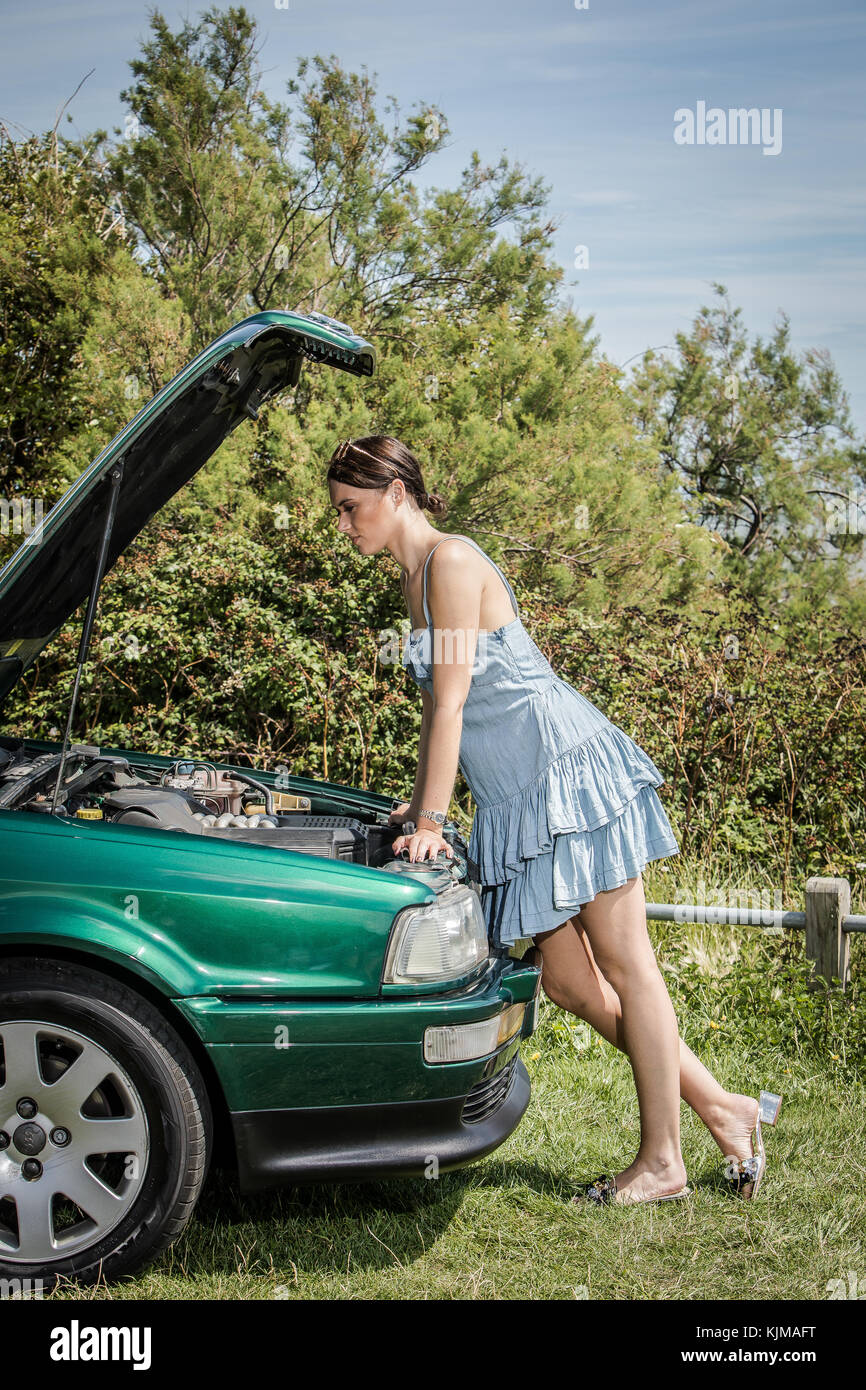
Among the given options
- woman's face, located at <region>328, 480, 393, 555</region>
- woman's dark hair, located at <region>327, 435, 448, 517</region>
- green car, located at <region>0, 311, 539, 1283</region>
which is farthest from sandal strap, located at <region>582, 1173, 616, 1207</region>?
woman's dark hair, located at <region>327, 435, 448, 517</region>

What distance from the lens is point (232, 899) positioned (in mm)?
2355

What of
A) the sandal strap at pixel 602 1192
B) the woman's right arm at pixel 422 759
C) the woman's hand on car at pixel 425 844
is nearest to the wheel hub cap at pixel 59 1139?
the woman's hand on car at pixel 425 844

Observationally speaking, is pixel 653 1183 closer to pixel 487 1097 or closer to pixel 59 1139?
pixel 487 1097

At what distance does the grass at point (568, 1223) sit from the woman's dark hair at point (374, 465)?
1.84m

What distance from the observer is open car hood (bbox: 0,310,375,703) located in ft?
8.85

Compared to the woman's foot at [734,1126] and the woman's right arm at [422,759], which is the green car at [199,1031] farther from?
the woman's foot at [734,1126]

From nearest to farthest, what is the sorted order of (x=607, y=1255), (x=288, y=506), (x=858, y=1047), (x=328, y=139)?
1. (x=607, y=1255)
2. (x=858, y=1047)
3. (x=288, y=506)
4. (x=328, y=139)

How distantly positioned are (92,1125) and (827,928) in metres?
2.64

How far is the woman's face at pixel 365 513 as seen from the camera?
9.27 feet

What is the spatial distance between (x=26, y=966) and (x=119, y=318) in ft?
23.1

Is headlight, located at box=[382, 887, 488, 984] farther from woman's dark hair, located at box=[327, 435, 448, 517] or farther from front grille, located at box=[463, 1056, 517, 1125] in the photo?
woman's dark hair, located at box=[327, 435, 448, 517]

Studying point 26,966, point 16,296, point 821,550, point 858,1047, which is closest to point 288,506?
point 16,296

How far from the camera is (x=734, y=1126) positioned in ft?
9.84
